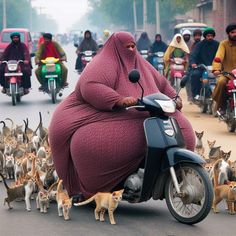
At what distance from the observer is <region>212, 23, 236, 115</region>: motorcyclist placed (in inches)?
534

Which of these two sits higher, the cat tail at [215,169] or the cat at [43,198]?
the cat tail at [215,169]

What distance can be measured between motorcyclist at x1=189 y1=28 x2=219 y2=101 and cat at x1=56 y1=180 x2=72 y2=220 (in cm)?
956

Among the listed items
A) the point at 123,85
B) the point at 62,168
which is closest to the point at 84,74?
the point at 123,85

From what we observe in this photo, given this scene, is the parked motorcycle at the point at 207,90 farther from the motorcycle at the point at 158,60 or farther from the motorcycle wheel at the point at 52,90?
the motorcycle at the point at 158,60

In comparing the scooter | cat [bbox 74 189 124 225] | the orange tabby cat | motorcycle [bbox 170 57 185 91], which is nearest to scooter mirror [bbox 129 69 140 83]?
the scooter

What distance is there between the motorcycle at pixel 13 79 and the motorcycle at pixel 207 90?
4.58 m

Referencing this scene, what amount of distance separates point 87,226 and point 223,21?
47.4 meters

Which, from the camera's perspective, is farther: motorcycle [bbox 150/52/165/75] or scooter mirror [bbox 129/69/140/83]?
motorcycle [bbox 150/52/165/75]

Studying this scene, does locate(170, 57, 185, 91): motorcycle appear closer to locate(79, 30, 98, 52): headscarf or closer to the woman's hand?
locate(79, 30, 98, 52): headscarf

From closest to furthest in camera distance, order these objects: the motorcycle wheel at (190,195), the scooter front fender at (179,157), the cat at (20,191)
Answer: the motorcycle wheel at (190,195) → the scooter front fender at (179,157) → the cat at (20,191)

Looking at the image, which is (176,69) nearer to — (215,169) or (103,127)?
(215,169)

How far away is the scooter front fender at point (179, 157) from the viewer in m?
6.81

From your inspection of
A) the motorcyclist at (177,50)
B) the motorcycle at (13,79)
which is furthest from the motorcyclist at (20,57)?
the motorcyclist at (177,50)

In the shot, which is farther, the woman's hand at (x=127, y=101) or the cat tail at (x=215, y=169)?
the cat tail at (x=215, y=169)
